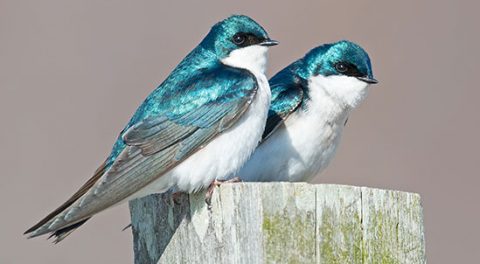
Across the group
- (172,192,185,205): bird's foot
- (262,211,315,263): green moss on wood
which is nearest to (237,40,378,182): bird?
(172,192,185,205): bird's foot

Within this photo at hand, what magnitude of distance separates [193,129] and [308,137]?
1.82ft

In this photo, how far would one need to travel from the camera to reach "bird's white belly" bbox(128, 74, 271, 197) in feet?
8.37

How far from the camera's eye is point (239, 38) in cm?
288

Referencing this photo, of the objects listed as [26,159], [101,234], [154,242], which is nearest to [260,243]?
[154,242]

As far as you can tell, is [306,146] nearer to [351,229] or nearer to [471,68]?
[351,229]

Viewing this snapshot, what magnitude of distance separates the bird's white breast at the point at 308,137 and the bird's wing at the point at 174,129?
1.24 ft

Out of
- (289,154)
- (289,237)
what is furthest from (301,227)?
(289,154)

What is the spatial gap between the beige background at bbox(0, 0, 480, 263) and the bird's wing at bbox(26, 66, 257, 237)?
162 cm

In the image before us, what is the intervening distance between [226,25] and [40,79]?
95.1 inches

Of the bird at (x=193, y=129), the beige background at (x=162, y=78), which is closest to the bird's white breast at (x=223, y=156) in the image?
the bird at (x=193, y=129)

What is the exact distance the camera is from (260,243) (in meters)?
2.01

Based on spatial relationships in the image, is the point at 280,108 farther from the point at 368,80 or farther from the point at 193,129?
the point at 193,129

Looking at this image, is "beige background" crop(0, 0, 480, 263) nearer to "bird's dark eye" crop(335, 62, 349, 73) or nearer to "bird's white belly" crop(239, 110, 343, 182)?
"bird's white belly" crop(239, 110, 343, 182)

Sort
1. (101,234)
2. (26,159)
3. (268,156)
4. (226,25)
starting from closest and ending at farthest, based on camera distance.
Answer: (226,25) → (268,156) → (101,234) → (26,159)
